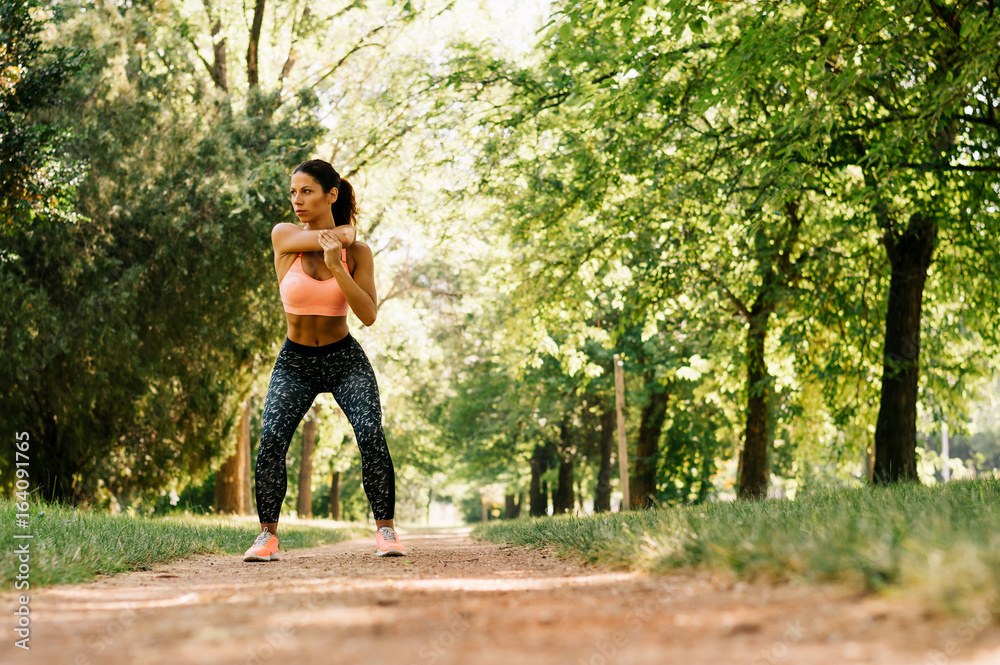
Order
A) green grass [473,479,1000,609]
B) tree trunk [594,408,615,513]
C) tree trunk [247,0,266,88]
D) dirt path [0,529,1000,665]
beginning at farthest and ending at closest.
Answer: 1. tree trunk [594,408,615,513]
2. tree trunk [247,0,266,88]
3. green grass [473,479,1000,609]
4. dirt path [0,529,1000,665]

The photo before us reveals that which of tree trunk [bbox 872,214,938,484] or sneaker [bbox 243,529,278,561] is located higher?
tree trunk [bbox 872,214,938,484]

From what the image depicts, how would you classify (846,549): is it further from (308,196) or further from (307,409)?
(308,196)

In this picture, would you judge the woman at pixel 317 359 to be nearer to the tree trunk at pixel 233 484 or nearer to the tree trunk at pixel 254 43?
the tree trunk at pixel 233 484

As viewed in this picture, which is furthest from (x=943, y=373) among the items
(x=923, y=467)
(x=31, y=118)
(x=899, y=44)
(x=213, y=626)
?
(x=31, y=118)

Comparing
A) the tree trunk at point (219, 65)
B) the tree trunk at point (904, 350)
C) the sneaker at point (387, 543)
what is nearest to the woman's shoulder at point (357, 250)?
the sneaker at point (387, 543)

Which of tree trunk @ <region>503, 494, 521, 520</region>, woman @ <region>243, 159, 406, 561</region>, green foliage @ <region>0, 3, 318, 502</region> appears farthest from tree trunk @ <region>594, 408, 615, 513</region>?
woman @ <region>243, 159, 406, 561</region>

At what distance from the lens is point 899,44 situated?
6.29 m

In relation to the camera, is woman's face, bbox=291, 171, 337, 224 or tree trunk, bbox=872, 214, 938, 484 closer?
woman's face, bbox=291, 171, 337, 224

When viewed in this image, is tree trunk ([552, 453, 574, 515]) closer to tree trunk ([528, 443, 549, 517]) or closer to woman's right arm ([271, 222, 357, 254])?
tree trunk ([528, 443, 549, 517])

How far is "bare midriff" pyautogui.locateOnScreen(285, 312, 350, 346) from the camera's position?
4707mm

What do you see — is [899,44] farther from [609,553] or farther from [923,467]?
[923,467]

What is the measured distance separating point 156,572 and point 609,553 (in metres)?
2.51

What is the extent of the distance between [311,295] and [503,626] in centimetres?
304

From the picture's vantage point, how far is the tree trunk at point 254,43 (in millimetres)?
15492
